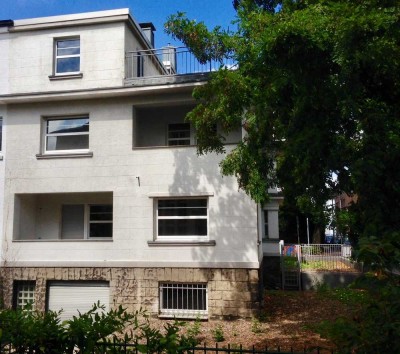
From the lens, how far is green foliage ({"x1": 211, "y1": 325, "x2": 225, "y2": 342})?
32.8 feet

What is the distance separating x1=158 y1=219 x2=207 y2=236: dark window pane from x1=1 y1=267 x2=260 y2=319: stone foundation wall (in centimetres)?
117

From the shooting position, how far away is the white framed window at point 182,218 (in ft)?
42.8

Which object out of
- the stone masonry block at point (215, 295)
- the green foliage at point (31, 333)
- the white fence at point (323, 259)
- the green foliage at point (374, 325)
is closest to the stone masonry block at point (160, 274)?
the stone masonry block at point (215, 295)

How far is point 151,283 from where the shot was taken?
1271cm

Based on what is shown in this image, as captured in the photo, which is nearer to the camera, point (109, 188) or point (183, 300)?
point (183, 300)

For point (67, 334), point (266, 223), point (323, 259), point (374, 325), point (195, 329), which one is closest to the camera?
point (374, 325)

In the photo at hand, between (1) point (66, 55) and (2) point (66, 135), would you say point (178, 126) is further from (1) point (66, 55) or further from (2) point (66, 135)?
(1) point (66, 55)

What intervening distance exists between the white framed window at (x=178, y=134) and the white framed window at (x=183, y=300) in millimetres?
5008

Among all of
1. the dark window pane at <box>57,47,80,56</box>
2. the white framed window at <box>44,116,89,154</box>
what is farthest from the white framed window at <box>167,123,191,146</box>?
the dark window pane at <box>57,47,80,56</box>

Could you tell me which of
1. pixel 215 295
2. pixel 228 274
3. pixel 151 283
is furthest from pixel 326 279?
pixel 151 283

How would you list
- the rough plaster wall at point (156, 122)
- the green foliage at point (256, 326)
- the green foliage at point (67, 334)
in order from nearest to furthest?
1. the green foliage at point (67, 334)
2. the green foliage at point (256, 326)
3. the rough plaster wall at point (156, 122)

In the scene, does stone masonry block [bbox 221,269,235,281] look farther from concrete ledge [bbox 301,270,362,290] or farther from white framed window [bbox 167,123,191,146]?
concrete ledge [bbox 301,270,362,290]

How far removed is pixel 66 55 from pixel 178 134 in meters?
4.82

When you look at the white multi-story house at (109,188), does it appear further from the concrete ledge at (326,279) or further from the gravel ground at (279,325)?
the concrete ledge at (326,279)
